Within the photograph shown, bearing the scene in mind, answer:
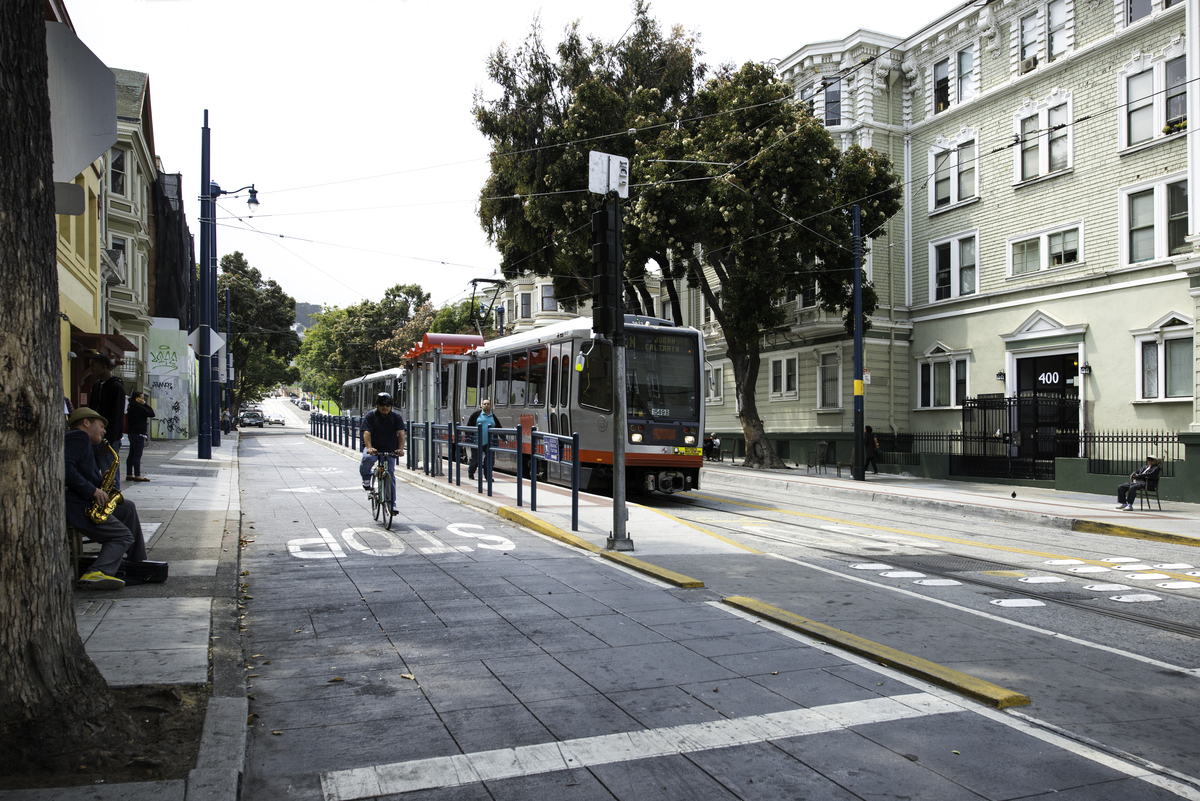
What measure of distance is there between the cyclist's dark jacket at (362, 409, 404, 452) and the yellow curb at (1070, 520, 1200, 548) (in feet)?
35.1

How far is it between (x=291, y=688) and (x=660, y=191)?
21.9 metres

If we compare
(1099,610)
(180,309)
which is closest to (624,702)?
(1099,610)

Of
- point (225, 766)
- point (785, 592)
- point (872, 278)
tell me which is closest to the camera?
point (225, 766)

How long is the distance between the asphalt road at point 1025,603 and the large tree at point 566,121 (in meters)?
17.9

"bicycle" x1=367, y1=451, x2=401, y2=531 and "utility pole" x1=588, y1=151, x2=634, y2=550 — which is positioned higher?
"utility pole" x1=588, y1=151, x2=634, y2=550

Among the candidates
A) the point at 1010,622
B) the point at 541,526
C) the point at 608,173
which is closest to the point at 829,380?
the point at 541,526

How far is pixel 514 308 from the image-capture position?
54.5m

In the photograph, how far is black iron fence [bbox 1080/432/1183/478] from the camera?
19547mm

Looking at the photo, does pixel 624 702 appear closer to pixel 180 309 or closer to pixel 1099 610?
pixel 1099 610

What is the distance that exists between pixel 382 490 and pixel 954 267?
22832 millimetres

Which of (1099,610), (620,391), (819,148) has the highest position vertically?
(819,148)

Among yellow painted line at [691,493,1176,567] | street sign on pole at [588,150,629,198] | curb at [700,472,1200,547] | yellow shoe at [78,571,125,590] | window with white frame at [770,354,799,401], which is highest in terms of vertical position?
street sign on pole at [588,150,629,198]

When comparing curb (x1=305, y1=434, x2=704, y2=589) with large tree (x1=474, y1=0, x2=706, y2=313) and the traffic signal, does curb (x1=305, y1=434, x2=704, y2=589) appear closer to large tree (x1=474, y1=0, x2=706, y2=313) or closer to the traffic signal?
the traffic signal

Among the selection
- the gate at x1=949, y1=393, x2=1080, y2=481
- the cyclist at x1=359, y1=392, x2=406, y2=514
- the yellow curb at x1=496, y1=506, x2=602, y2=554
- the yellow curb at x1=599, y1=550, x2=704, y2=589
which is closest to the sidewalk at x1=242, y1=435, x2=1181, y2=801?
the yellow curb at x1=599, y1=550, x2=704, y2=589
